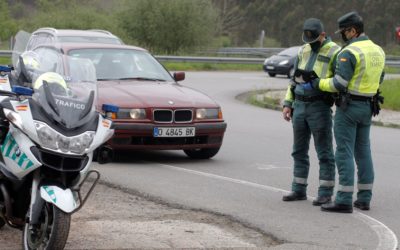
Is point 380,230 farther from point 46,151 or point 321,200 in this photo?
point 46,151

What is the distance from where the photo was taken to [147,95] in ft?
37.3

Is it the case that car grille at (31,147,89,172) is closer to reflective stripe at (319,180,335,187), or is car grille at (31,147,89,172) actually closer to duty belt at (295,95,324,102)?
duty belt at (295,95,324,102)

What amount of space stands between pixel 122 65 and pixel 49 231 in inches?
259

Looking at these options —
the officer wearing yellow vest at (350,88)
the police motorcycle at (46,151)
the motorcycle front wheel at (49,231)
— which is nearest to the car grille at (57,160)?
the police motorcycle at (46,151)

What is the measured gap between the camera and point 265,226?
25.2 ft

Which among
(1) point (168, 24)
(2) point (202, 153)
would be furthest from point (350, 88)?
(1) point (168, 24)

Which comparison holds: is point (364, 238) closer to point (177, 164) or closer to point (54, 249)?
point (54, 249)

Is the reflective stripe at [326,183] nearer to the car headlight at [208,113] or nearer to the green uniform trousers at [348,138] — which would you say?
the green uniform trousers at [348,138]

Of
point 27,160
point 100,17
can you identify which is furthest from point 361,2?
point 27,160

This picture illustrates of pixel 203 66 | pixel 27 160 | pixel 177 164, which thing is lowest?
pixel 203 66

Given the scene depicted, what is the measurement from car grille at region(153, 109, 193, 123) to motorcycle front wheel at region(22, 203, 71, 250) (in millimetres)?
4931

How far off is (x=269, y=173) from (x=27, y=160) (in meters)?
5.35

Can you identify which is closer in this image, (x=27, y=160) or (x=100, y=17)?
(x=27, y=160)

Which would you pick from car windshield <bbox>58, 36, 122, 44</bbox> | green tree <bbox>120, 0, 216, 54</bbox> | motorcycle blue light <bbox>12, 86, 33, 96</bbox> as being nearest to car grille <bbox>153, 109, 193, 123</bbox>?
motorcycle blue light <bbox>12, 86, 33, 96</bbox>
